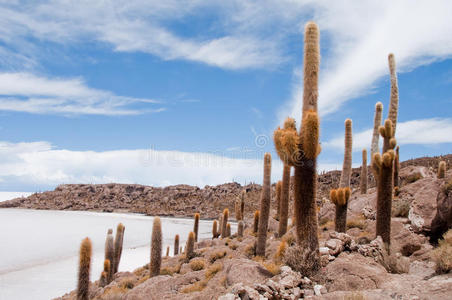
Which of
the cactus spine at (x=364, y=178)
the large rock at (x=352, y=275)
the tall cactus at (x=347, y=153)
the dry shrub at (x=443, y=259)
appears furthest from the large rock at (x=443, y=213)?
the cactus spine at (x=364, y=178)

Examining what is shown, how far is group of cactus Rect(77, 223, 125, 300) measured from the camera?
39.3 ft

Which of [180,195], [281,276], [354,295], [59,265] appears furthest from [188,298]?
[180,195]

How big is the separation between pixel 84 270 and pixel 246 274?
6.19 meters

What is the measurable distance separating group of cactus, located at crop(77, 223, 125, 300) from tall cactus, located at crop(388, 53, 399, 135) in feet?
56.6

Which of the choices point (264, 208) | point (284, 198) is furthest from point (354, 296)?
point (284, 198)

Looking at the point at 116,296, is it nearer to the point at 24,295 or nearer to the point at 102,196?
the point at 24,295

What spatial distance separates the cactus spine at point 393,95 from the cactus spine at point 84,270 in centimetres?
1718

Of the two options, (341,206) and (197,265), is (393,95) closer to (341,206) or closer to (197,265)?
(341,206)

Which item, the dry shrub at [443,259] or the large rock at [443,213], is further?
the large rock at [443,213]

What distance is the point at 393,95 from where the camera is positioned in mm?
20406

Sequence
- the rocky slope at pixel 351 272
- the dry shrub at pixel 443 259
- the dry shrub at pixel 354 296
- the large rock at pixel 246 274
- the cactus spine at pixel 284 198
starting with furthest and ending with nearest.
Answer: the cactus spine at pixel 284 198
the large rock at pixel 246 274
the dry shrub at pixel 443 259
the rocky slope at pixel 351 272
the dry shrub at pixel 354 296

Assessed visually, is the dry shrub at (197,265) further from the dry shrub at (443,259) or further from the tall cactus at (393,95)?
the tall cactus at (393,95)

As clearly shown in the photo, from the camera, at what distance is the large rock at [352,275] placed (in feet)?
28.5

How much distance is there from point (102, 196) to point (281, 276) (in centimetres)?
13738
